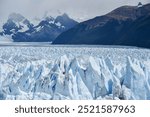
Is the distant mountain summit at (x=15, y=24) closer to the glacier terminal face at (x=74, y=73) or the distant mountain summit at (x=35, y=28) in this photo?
the distant mountain summit at (x=35, y=28)

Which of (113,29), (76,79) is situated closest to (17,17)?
(76,79)

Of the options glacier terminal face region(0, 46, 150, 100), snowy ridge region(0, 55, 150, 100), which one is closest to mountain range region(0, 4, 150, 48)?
glacier terminal face region(0, 46, 150, 100)

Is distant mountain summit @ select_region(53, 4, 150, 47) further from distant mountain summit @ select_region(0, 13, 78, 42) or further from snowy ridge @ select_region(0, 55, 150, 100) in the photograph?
snowy ridge @ select_region(0, 55, 150, 100)

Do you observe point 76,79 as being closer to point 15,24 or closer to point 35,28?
point 35,28

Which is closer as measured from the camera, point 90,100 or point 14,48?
point 90,100

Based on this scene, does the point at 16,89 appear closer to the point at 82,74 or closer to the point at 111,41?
the point at 82,74

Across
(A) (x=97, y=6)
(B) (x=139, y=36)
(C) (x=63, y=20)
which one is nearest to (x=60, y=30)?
(C) (x=63, y=20)

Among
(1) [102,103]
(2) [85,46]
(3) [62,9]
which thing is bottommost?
(1) [102,103]
